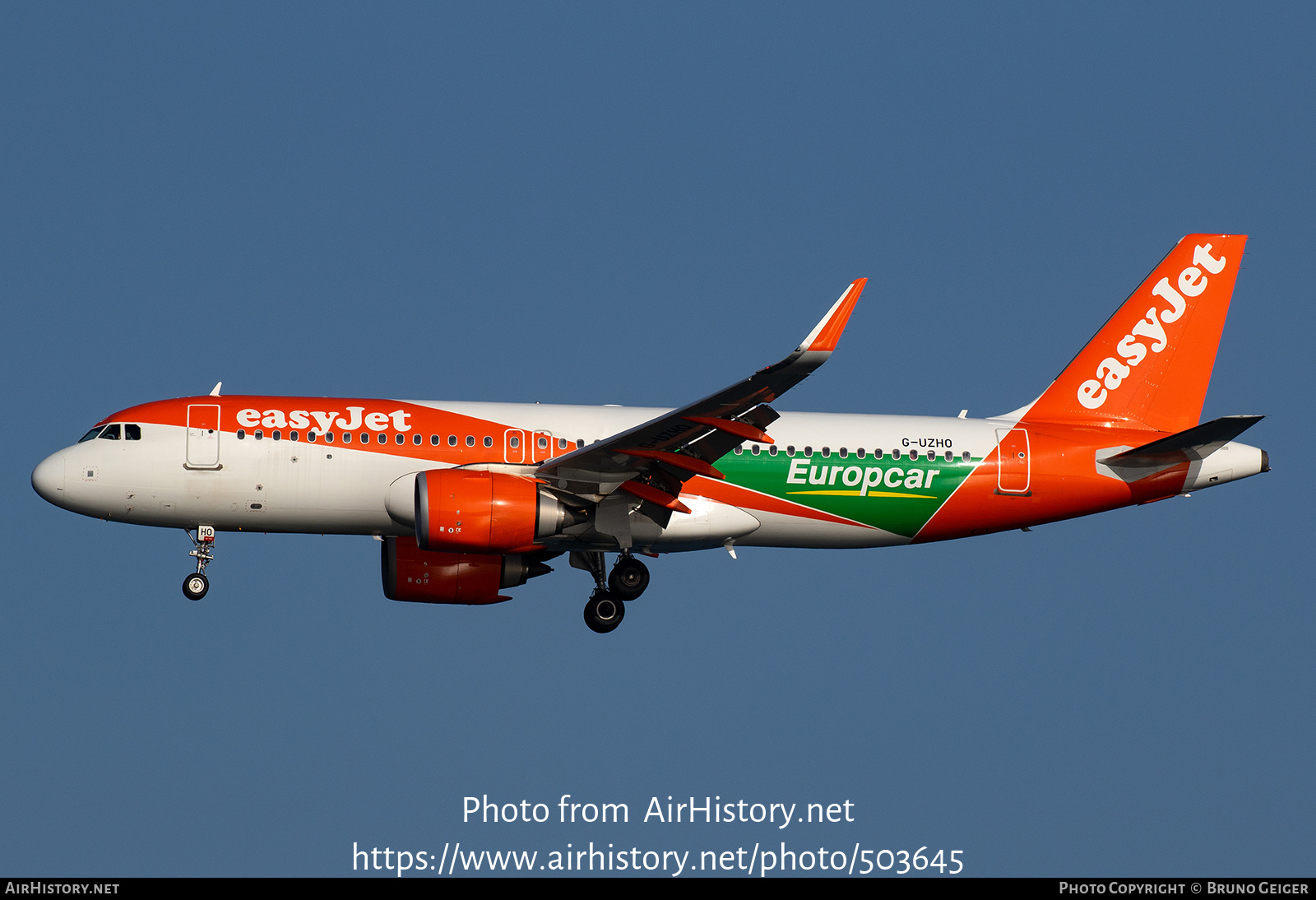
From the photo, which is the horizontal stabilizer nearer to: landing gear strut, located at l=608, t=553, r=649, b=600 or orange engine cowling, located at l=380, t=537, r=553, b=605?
landing gear strut, located at l=608, t=553, r=649, b=600

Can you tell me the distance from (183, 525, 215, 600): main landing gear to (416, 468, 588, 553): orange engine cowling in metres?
5.04

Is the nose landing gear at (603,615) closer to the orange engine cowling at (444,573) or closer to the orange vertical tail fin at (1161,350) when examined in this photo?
the orange engine cowling at (444,573)

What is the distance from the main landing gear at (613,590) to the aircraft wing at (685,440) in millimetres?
1463

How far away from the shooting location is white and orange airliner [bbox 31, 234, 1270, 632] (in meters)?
30.4

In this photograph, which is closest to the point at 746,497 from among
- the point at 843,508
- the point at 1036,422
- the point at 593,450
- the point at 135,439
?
the point at 843,508

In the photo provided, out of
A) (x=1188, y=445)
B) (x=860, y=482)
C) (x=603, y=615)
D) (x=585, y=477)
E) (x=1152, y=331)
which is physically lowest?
(x=603, y=615)

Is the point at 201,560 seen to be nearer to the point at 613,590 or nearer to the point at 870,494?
the point at 613,590

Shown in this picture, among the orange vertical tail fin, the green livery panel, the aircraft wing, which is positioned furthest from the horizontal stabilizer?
the aircraft wing

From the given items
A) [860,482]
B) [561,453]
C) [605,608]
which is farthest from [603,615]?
[860,482]

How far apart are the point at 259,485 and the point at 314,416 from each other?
1.74m

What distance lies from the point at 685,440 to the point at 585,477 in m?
2.32

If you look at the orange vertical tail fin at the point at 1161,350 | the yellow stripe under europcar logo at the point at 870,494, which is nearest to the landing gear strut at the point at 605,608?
the yellow stripe under europcar logo at the point at 870,494

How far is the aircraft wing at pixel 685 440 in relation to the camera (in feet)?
83.8

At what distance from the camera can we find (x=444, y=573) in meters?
34.4
